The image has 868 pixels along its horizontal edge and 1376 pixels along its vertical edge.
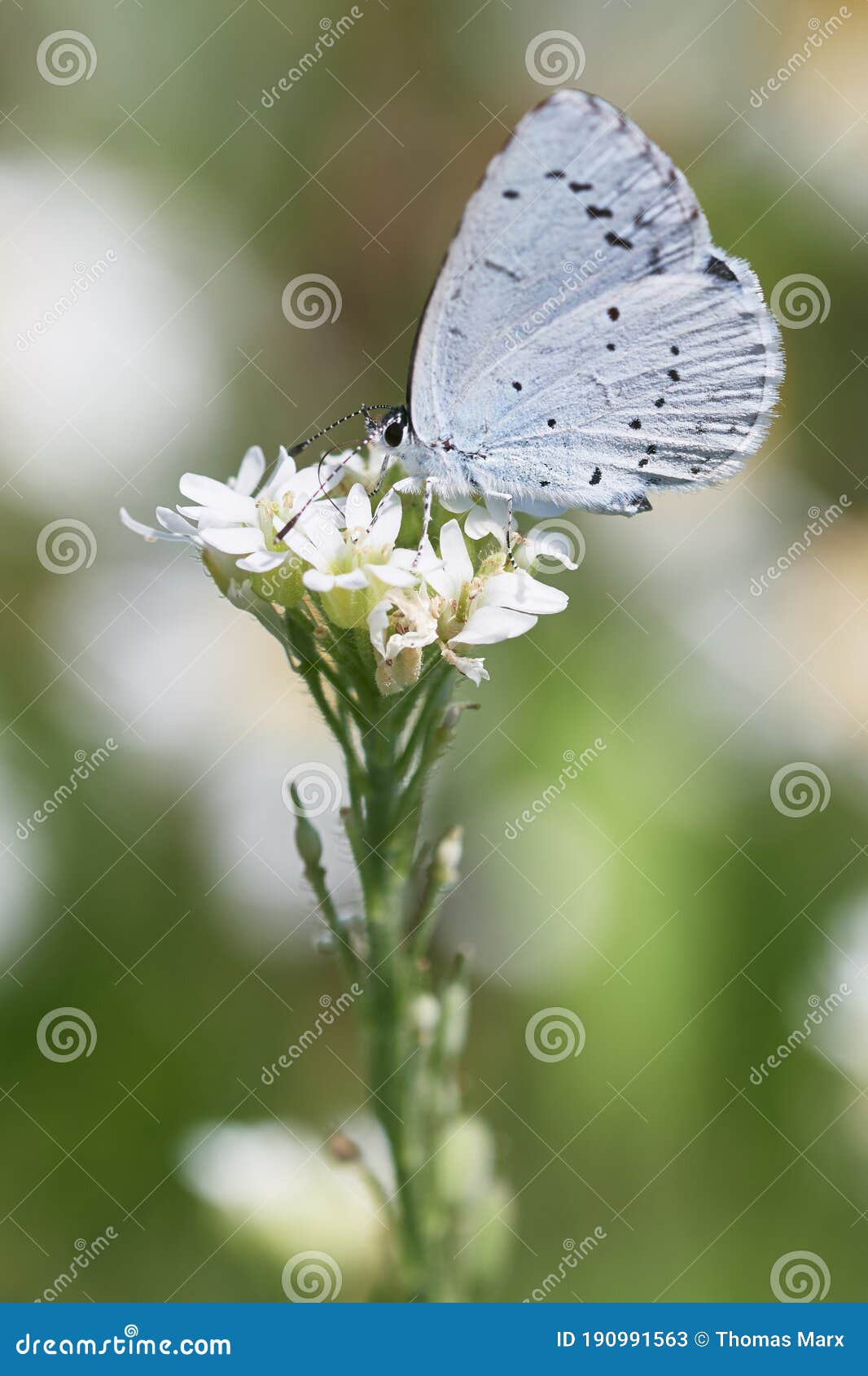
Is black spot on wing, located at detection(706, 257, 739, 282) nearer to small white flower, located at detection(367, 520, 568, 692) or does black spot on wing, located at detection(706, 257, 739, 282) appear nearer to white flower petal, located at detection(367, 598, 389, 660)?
small white flower, located at detection(367, 520, 568, 692)

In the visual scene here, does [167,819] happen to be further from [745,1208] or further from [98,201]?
[98,201]
